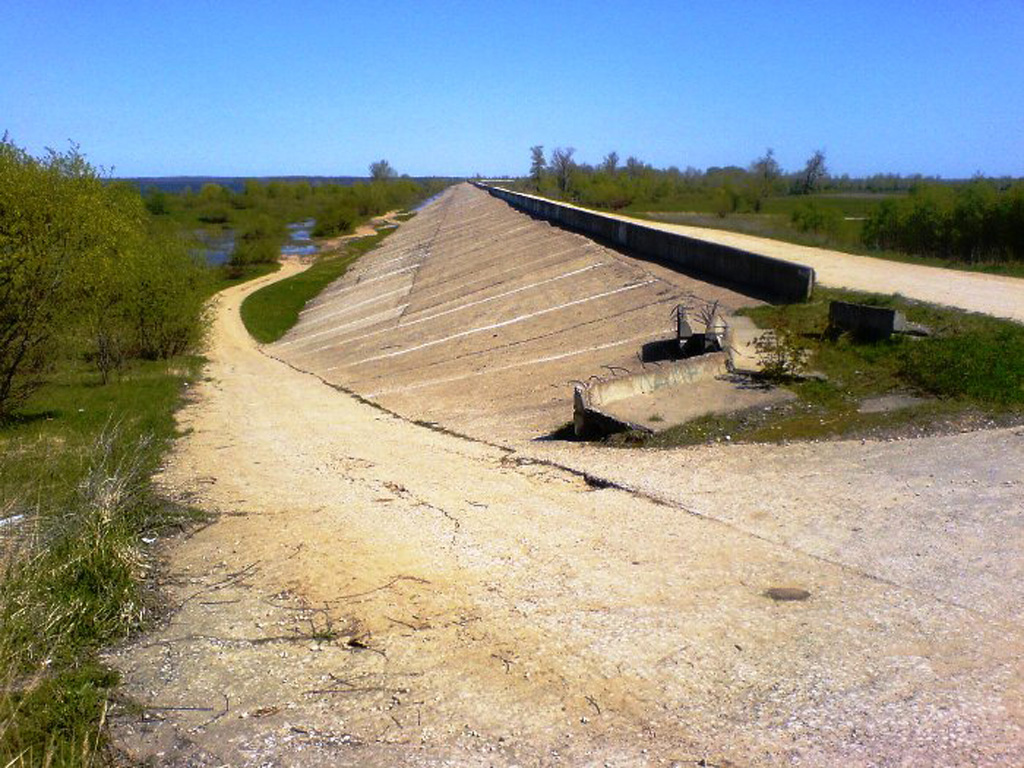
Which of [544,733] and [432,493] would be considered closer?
[544,733]

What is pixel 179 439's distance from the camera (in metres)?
14.1

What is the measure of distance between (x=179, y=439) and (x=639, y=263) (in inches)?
609

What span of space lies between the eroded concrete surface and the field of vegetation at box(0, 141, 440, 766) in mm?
341

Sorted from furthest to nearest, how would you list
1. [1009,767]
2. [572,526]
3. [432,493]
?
[432,493]
[572,526]
[1009,767]

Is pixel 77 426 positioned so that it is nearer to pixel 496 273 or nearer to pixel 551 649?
pixel 551 649

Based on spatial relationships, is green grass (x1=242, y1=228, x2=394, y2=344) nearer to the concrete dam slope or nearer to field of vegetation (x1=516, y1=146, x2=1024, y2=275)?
the concrete dam slope

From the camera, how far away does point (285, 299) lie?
46250 millimetres

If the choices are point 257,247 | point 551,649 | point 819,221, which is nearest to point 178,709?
point 551,649

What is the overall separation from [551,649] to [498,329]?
18748 mm

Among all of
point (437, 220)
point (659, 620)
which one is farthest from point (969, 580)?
point (437, 220)

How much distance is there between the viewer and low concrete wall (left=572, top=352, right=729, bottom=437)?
38.6 ft

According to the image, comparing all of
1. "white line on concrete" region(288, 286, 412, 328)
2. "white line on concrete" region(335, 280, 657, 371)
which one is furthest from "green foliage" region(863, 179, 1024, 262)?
"white line on concrete" region(288, 286, 412, 328)

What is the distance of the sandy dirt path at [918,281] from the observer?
15.5 meters

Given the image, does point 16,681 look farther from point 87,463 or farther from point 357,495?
point 87,463
